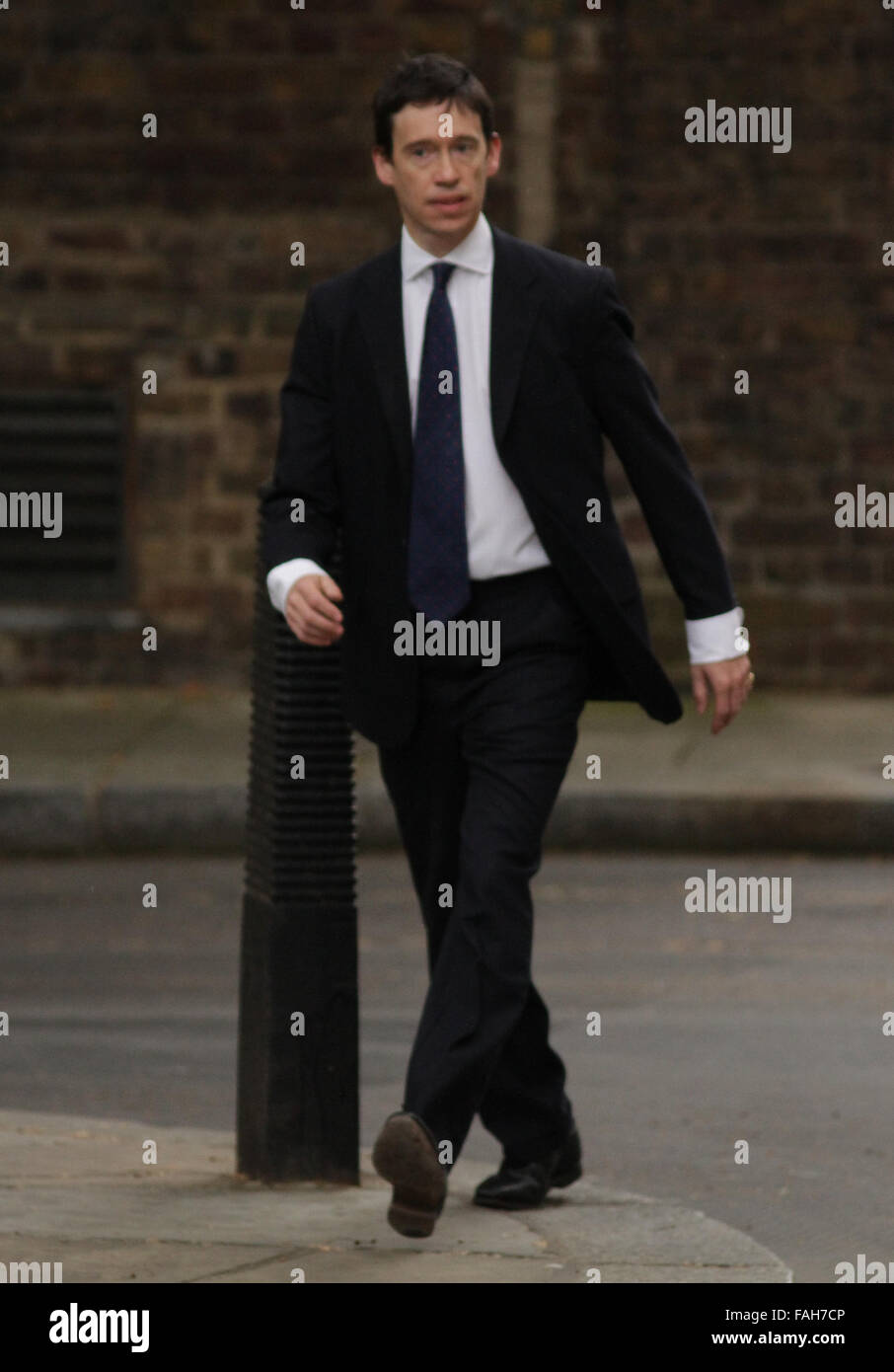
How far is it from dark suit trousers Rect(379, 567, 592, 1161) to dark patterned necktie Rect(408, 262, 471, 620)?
0.06 metres

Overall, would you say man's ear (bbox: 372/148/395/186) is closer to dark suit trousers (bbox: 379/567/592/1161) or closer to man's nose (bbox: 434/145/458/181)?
man's nose (bbox: 434/145/458/181)

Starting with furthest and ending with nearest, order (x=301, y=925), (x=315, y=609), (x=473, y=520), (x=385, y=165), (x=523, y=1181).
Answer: (x=301, y=925) < (x=523, y=1181) < (x=385, y=165) < (x=473, y=520) < (x=315, y=609)

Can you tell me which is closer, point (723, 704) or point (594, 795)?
point (723, 704)

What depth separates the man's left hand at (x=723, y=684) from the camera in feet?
16.9

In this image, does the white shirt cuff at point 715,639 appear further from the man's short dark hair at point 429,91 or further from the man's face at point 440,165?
the man's short dark hair at point 429,91

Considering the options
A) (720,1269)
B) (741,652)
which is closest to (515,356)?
(741,652)

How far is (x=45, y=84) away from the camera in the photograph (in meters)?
13.8

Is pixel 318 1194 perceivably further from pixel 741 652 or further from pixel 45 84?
pixel 45 84

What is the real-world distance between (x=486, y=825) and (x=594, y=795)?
586cm

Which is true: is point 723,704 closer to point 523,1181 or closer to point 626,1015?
point 523,1181

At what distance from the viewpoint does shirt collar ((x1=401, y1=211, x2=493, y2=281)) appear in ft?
17.0

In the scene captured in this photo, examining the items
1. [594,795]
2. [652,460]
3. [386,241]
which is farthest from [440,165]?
[386,241]

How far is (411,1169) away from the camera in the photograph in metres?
4.82

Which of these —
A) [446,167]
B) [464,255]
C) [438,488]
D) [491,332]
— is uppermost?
[446,167]
